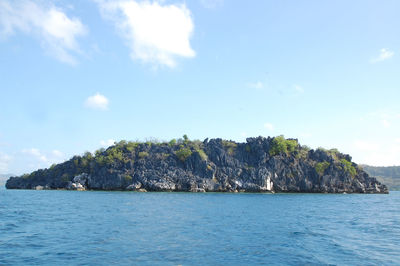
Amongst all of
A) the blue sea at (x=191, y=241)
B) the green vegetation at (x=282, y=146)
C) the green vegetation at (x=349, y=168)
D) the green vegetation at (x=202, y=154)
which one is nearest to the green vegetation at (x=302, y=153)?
the green vegetation at (x=282, y=146)

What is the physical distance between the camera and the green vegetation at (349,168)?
12957 cm

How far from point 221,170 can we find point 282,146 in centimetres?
3017

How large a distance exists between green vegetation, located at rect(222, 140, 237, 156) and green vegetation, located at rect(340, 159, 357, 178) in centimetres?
4899

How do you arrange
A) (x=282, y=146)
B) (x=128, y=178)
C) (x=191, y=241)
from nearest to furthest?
(x=191, y=241)
(x=128, y=178)
(x=282, y=146)

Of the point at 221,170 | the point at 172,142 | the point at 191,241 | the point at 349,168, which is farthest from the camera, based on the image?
the point at 172,142

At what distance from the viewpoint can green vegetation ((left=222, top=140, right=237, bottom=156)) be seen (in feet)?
458

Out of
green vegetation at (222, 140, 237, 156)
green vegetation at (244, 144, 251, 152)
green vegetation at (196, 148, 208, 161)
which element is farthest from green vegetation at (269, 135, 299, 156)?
green vegetation at (196, 148, 208, 161)

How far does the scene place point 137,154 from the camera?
479 ft

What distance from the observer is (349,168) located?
131500mm

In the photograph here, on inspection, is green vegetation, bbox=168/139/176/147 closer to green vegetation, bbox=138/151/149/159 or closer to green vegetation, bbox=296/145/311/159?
green vegetation, bbox=138/151/149/159

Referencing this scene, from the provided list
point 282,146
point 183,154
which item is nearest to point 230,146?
point 183,154

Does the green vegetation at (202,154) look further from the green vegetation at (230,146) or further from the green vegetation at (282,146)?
the green vegetation at (282,146)

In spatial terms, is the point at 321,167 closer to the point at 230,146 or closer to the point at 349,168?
the point at 349,168

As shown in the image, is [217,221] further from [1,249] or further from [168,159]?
[168,159]
